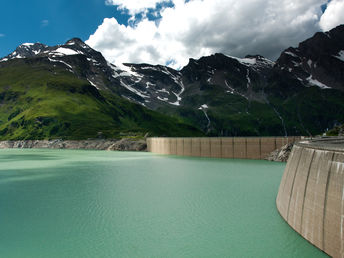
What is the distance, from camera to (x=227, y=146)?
7775cm

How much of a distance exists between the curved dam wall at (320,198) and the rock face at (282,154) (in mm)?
47880

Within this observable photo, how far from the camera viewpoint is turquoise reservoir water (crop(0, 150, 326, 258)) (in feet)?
56.3

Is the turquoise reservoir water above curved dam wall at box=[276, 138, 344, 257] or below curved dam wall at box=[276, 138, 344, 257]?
below

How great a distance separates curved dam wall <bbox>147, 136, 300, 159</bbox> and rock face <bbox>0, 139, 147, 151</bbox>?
24.3m

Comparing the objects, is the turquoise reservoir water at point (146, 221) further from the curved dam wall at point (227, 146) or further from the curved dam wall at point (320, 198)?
the curved dam wall at point (227, 146)

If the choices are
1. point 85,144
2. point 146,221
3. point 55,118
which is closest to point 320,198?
point 146,221

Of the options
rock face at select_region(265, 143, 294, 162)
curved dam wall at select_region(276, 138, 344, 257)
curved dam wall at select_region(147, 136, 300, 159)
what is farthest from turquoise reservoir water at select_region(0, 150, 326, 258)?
curved dam wall at select_region(147, 136, 300, 159)

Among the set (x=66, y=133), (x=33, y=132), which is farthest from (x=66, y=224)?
(x=33, y=132)

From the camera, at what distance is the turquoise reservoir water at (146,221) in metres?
17.2

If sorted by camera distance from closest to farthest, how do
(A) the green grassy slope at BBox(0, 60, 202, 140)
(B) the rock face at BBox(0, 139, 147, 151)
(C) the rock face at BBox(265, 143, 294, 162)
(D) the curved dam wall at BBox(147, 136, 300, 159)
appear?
1. (C) the rock face at BBox(265, 143, 294, 162)
2. (D) the curved dam wall at BBox(147, 136, 300, 159)
3. (B) the rock face at BBox(0, 139, 147, 151)
4. (A) the green grassy slope at BBox(0, 60, 202, 140)

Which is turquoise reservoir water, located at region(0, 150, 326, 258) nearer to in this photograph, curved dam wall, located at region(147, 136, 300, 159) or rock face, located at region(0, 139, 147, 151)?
curved dam wall, located at region(147, 136, 300, 159)

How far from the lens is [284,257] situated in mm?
16125

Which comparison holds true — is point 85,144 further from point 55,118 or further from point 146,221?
point 146,221

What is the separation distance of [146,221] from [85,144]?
373ft
